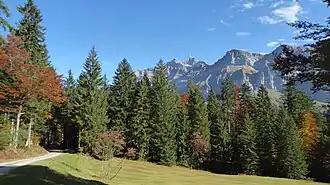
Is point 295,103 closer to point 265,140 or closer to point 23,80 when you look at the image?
point 265,140

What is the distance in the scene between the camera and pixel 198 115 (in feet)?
218

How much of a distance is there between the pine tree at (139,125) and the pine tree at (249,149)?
1698 cm

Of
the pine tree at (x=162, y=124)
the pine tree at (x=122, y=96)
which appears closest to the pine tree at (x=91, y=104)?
the pine tree at (x=122, y=96)

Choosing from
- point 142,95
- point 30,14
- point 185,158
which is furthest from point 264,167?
point 30,14

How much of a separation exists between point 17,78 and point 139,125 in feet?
94.6

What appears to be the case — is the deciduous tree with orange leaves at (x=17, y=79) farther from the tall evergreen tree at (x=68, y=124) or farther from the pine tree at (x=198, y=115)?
the pine tree at (x=198, y=115)

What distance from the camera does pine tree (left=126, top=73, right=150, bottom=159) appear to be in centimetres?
6119

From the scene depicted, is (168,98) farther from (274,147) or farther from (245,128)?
(274,147)

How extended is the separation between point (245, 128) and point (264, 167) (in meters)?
7.40

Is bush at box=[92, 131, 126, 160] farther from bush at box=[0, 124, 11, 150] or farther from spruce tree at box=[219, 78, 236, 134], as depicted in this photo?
spruce tree at box=[219, 78, 236, 134]

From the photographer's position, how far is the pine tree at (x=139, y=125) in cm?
6119

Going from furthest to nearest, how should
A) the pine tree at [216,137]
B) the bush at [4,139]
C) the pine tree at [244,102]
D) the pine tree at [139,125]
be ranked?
the pine tree at [244,102]
the pine tree at [216,137]
the pine tree at [139,125]
the bush at [4,139]

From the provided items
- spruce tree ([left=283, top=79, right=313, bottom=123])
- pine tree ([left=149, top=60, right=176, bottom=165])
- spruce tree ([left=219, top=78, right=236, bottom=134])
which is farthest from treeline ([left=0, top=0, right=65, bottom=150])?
spruce tree ([left=283, top=79, right=313, bottom=123])

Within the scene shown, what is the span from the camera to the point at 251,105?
7394 cm
